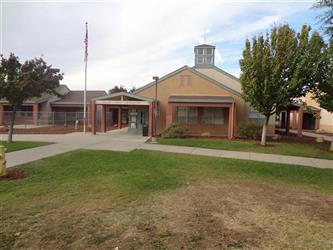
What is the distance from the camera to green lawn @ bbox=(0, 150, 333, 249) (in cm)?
477

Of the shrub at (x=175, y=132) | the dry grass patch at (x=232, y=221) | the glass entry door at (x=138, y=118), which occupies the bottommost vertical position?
the dry grass patch at (x=232, y=221)

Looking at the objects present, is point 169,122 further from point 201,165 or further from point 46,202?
point 46,202

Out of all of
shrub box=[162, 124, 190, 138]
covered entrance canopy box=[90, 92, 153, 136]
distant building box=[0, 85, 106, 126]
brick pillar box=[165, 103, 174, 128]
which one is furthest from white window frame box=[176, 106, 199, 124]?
distant building box=[0, 85, 106, 126]

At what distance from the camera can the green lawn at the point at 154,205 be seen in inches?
188

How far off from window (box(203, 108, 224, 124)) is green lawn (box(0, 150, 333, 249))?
14275 millimetres

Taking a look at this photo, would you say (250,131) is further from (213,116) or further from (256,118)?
(213,116)

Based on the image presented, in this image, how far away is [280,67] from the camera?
59.5 feet

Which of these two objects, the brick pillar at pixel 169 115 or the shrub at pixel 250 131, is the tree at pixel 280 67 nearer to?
the shrub at pixel 250 131

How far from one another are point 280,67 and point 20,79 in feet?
46.0

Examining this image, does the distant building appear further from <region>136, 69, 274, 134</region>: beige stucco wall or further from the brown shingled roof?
<region>136, 69, 274, 134</region>: beige stucco wall

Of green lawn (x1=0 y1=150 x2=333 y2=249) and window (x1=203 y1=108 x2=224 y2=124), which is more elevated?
window (x1=203 y1=108 x2=224 y2=124)

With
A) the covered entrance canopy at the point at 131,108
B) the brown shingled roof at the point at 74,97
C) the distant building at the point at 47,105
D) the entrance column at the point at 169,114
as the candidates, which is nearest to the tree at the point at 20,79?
the covered entrance canopy at the point at 131,108

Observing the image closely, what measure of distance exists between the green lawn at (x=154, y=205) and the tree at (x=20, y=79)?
23.5 ft

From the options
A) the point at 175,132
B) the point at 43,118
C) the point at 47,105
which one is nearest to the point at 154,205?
the point at 175,132
